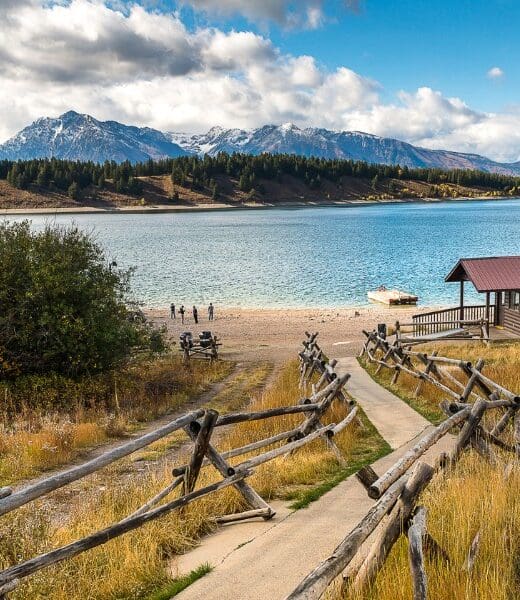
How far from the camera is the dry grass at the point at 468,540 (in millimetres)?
5031

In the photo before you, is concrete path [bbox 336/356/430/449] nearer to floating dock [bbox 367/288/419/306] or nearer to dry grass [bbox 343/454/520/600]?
dry grass [bbox 343/454/520/600]

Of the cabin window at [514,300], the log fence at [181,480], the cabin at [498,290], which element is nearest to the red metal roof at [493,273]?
the cabin at [498,290]

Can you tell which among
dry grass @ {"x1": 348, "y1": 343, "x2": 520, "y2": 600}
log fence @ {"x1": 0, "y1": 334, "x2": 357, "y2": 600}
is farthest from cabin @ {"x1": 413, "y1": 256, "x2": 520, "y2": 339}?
dry grass @ {"x1": 348, "y1": 343, "x2": 520, "y2": 600}

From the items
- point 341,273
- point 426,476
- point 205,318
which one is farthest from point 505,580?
point 341,273

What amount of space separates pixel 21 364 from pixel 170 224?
463 ft

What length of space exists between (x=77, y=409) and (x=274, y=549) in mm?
11875

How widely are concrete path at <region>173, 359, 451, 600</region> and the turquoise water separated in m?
16.6

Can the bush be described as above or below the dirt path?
above

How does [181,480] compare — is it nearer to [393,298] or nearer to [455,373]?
[455,373]

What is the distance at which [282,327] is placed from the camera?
40094mm

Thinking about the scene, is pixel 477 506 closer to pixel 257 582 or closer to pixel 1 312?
pixel 257 582

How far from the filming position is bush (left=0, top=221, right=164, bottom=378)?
1970cm

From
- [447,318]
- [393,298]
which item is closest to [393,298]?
[393,298]

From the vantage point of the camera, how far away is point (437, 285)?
60688 mm
